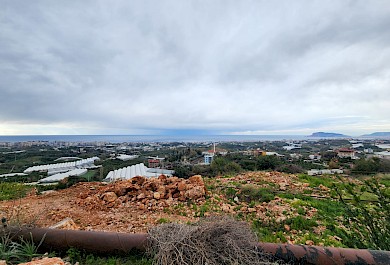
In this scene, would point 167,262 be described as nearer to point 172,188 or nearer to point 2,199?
point 172,188

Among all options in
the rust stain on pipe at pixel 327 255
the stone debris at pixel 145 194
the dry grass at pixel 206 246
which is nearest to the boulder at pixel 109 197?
the stone debris at pixel 145 194

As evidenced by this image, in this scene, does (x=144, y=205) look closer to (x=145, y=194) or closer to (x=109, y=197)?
(x=145, y=194)

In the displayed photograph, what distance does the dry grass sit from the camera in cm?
237

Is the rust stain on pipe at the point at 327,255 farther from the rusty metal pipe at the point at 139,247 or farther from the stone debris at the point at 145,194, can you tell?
the stone debris at the point at 145,194

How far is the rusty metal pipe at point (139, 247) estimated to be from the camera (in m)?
2.23

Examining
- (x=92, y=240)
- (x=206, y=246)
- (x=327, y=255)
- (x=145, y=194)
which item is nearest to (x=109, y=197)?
(x=145, y=194)

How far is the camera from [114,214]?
5289 millimetres

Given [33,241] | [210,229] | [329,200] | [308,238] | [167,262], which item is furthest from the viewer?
[329,200]

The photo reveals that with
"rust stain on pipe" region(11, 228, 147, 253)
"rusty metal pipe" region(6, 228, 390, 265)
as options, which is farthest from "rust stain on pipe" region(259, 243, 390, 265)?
"rust stain on pipe" region(11, 228, 147, 253)

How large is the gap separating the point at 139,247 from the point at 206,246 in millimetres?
902

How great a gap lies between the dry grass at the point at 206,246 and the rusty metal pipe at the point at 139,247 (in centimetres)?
17

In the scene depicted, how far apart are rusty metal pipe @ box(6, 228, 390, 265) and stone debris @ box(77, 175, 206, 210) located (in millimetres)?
2848

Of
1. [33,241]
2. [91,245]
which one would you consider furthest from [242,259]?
[33,241]

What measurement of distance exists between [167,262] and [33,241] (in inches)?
76.3
